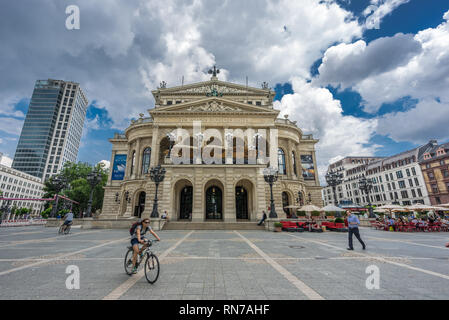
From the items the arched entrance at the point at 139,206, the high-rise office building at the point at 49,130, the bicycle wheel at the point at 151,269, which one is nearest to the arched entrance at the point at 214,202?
the arched entrance at the point at 139,206

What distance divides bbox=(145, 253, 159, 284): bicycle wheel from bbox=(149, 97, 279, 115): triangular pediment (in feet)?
86.3

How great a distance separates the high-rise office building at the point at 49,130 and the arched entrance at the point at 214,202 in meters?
111

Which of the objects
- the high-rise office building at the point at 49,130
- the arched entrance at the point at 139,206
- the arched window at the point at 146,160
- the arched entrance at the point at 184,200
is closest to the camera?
the arched entrance at the point at 184,200

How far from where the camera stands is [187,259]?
6777mm

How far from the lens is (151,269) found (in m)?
4.53

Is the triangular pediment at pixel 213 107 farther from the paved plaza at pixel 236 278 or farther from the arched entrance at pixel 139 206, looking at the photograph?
the paved plaza at pixel 236 278

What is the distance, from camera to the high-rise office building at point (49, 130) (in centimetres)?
9919

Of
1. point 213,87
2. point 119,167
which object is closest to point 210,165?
point 213,87

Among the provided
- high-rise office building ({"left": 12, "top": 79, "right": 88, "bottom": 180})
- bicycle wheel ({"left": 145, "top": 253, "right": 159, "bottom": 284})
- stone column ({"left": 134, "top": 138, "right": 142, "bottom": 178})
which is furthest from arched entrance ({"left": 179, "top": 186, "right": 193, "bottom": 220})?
high-rise office building ({"left": 12, "top": 79, "right": 88, "bottom": 180})

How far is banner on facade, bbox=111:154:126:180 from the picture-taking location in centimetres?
3373
